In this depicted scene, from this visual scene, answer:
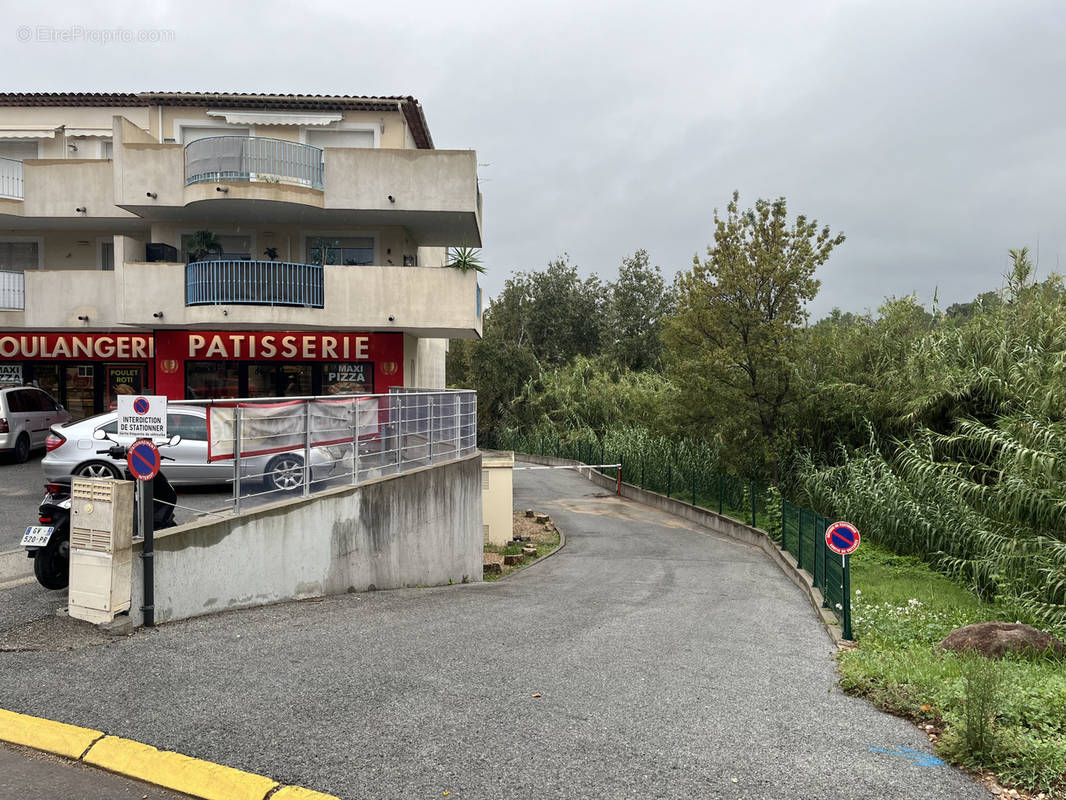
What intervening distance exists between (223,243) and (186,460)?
11.1 metres

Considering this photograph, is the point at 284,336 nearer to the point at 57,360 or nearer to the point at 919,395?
the point at 57,360

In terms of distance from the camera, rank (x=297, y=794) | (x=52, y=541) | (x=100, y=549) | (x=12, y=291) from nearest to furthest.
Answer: (x=297, y=794) → (x=100, y=549) → (x=52, y=541) → (x=12, y=291)

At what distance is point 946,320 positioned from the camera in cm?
2314

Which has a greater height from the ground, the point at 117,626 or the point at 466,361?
the point at 466,361

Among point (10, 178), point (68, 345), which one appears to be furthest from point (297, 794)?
point (10, 178)

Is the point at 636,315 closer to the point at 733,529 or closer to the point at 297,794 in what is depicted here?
the point at 733,529

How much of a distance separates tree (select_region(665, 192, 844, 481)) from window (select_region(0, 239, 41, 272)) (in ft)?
61.4

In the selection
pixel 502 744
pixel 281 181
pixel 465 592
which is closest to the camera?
pixel 502 744

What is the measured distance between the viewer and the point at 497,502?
2162 centimetres

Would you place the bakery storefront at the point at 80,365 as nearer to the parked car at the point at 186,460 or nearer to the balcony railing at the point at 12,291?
the balcony railing at the point at 12,291

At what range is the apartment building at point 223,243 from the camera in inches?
779

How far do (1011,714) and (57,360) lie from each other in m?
24.1

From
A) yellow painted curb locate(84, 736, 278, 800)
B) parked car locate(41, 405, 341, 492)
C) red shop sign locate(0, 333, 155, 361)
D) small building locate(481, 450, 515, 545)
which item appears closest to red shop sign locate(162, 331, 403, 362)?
red shop sign locate(0, 333, 155, 361)

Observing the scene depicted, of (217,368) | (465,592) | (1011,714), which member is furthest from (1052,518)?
(217,368)
